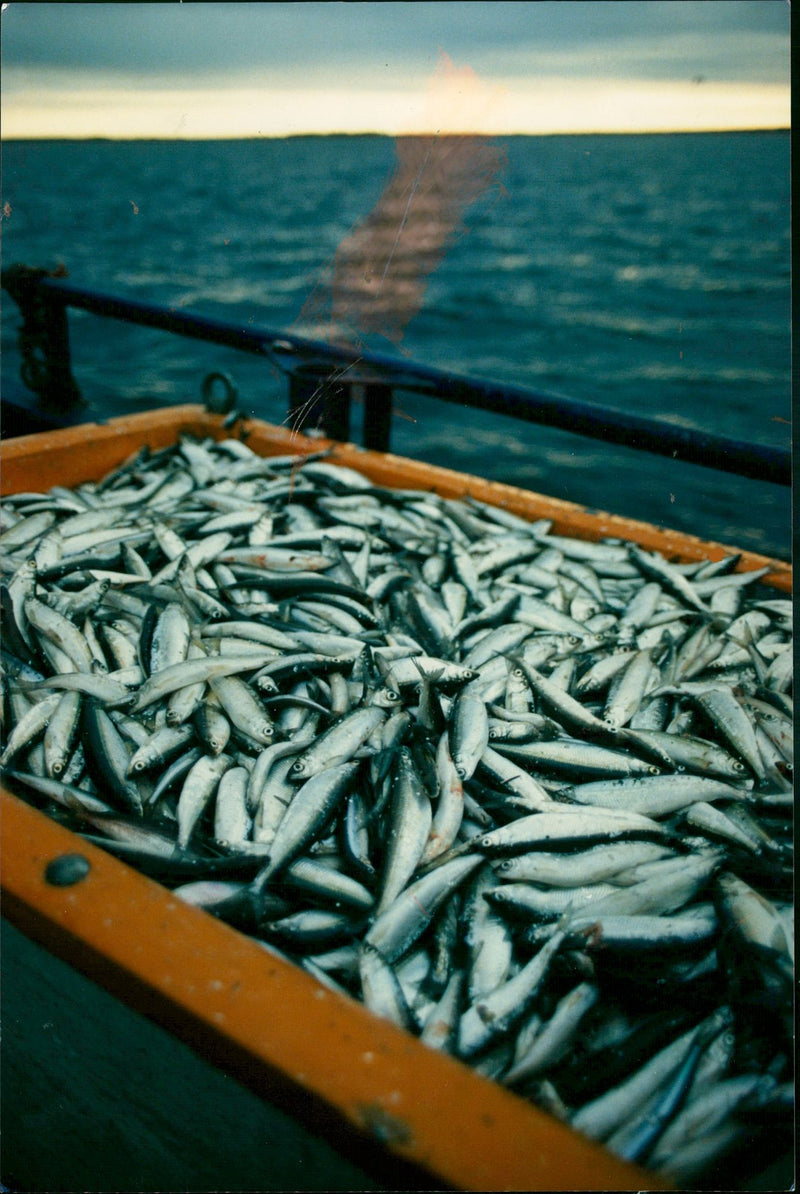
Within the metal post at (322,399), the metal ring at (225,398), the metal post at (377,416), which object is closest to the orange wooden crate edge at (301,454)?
the metal ring at (225,398)

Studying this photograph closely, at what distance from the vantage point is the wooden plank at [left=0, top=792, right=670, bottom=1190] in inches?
47.9

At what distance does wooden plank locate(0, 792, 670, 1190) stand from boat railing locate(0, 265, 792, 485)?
2.00 metres

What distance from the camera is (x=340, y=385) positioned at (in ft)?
15.3

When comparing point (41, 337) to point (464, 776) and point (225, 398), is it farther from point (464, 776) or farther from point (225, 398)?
point (464, 776)

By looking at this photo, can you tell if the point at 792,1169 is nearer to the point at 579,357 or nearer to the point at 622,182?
the point at 579,357

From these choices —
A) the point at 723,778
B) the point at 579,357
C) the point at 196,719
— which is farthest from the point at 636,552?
the point at 579,357

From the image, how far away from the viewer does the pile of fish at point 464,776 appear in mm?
1601

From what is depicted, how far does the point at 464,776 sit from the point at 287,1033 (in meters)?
0.91

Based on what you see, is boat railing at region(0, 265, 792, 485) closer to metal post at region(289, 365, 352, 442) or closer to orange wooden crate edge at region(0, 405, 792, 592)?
metal post at region(289, 365, 352, 442)

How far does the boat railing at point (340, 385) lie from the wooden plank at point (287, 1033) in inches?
78.7

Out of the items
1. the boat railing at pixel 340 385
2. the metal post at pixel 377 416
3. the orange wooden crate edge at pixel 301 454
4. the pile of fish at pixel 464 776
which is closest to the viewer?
the pile of fish at pixel 464 776

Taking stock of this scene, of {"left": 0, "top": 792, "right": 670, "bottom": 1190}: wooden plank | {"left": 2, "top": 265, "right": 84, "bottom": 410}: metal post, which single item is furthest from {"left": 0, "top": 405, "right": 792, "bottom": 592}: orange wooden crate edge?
{"left": 0, "top": 792, "right": 670, "bottom": 1190}: wooden plank

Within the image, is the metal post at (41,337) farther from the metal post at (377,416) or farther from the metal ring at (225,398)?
the metal post at (377,416)

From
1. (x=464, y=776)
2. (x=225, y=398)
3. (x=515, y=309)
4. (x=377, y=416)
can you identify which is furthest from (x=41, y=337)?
(x=515, y=309)
